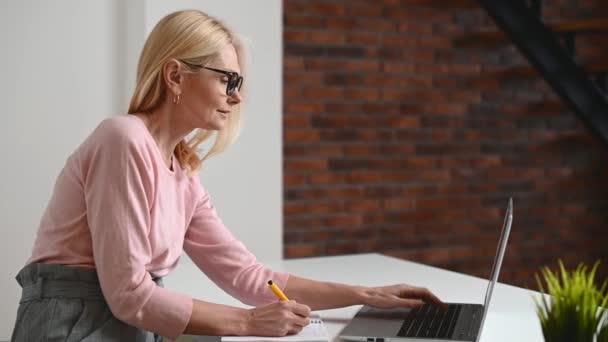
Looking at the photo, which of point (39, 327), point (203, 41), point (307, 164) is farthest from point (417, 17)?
point (39, 327)

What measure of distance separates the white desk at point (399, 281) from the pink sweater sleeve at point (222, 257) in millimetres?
115

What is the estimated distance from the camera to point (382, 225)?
14.0 ft

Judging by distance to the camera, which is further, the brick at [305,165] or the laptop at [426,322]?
the brick at [305,165]

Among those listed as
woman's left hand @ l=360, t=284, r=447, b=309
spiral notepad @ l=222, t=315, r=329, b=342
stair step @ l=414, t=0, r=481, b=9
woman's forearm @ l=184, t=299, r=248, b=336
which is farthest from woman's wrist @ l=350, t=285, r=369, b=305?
stair step @ l=414, t=0, r=481, b=9

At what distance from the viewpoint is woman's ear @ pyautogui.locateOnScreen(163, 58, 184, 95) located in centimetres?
171

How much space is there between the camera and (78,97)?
3201mm

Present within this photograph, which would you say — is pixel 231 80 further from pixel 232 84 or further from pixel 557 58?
pixel 557 58

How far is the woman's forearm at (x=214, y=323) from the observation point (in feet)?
5.15

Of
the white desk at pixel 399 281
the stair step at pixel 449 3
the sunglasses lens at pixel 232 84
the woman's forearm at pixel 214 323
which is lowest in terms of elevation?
the white desk at pixel 399 281

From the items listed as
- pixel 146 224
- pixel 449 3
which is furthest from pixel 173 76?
pixel 449 3

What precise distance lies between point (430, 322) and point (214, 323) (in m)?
0.43

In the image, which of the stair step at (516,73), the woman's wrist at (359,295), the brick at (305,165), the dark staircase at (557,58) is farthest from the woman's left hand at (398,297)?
the stair step at (516,73)

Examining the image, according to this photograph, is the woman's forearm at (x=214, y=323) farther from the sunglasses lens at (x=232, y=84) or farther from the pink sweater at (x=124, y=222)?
the sunglasses lens at (x=232, y=84)

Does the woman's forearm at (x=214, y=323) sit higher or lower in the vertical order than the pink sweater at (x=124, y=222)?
lower
